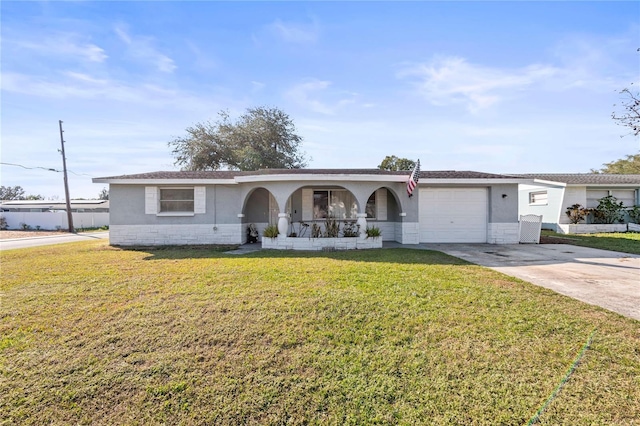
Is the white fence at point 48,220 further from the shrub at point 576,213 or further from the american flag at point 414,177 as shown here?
the shrub at point 576,213

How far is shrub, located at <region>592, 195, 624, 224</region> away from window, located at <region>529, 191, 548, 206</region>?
2.33m

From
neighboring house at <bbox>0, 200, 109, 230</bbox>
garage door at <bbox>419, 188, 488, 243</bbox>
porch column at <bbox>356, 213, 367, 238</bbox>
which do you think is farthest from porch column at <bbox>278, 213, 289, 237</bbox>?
neighboring house at <bbox>0, 200, 109, 230</bbox>

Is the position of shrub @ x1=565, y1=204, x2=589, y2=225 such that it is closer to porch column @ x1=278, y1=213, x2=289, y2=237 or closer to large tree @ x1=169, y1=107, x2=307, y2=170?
porch column @ x1=278, y1=213, x2=289, y2=237

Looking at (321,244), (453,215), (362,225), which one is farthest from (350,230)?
(453,215)

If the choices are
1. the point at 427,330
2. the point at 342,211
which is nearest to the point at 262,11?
the point at 342,211

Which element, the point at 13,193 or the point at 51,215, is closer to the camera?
the point at 51,215

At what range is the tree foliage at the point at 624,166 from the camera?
33741 mm

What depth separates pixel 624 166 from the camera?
35625 mm

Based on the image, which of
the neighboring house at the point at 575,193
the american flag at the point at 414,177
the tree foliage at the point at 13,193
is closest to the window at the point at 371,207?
the american flag at the point at 414,177

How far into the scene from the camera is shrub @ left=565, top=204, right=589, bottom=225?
15977 mm

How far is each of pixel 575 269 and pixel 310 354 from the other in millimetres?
7453

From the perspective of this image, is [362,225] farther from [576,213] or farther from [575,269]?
[576,213]

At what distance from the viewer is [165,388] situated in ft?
9.58

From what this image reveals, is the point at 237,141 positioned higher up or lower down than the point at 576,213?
higher up
